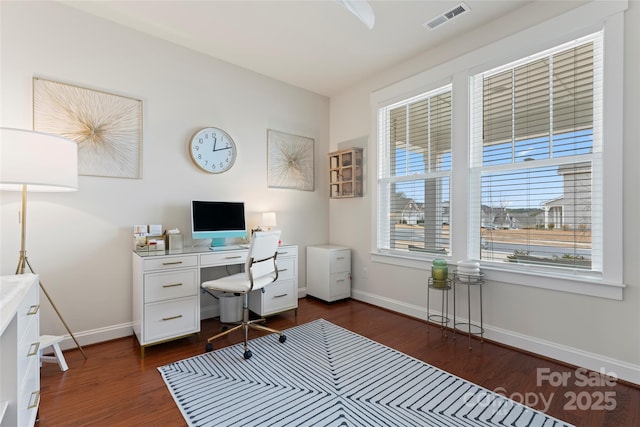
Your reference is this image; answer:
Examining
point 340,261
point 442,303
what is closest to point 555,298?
point 442,303

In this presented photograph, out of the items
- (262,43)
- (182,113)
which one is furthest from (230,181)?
(262,43)

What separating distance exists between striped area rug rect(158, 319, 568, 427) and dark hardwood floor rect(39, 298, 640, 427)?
0.39 ft

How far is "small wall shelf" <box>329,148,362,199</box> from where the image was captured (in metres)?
3.87

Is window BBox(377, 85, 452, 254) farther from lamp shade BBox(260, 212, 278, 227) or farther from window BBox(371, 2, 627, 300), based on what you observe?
lamp shade BBox(260, 212, 278, 227)

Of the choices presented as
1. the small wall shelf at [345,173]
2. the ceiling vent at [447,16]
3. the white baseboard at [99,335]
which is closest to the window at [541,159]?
the ceiling vent at [447,16]

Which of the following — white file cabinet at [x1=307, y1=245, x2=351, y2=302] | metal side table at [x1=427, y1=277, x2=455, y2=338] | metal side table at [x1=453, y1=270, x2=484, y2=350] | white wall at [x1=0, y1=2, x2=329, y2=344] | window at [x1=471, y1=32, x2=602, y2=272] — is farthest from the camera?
white file cabinet at [x1=307, y1=245, x2=351, y2=302]

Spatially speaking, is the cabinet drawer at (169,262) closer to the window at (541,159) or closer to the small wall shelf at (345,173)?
the small wall shelf at (345,173)

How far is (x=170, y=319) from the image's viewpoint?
251 centimetres

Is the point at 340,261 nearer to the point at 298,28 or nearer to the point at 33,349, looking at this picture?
the point at 298,28

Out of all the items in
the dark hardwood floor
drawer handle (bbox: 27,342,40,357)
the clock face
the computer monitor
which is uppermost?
the clock face

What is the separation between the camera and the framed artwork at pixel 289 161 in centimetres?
379

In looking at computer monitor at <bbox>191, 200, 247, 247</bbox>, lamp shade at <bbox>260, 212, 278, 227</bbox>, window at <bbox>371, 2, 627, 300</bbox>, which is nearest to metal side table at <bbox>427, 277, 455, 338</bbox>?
window at <bbox>371, 2, 627, 300</bbox>

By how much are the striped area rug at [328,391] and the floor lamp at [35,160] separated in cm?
151

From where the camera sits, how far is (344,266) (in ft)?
12.8
